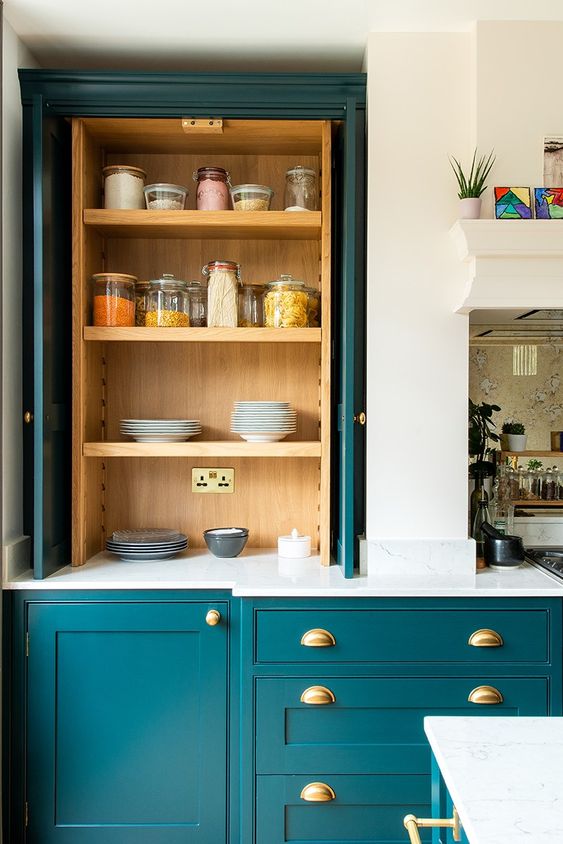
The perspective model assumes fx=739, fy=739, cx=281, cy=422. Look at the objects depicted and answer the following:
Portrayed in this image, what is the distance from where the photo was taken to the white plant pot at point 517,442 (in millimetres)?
2621

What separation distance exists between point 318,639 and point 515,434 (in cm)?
105

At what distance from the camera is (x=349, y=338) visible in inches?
90.8

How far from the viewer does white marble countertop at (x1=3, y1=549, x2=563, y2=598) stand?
214 cm

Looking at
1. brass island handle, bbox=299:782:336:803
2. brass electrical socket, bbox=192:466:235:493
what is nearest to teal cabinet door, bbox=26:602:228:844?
brass island handle, bbox=299:782:336:803

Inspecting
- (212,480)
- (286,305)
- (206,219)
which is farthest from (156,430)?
(206,219)

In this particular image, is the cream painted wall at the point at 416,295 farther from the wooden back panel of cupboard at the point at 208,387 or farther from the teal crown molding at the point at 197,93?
the wooden back panel of cupboard at the point at 208,387

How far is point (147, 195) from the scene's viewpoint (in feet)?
8.02

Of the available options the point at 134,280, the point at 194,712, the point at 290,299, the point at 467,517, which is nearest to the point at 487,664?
the point at 467,517

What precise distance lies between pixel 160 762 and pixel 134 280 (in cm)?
152

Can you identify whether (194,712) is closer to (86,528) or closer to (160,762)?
(160,762)

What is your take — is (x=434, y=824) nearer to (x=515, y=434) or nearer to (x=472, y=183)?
(x=515, y=434)

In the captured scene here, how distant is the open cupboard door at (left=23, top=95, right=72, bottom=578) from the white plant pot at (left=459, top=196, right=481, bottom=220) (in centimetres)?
127

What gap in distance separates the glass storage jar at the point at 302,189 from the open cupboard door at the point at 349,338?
0.09m

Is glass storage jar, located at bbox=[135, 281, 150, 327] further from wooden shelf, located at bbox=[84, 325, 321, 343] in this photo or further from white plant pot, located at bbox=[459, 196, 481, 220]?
white plant pot, located at bbox=[459, 196, 481, 220]
